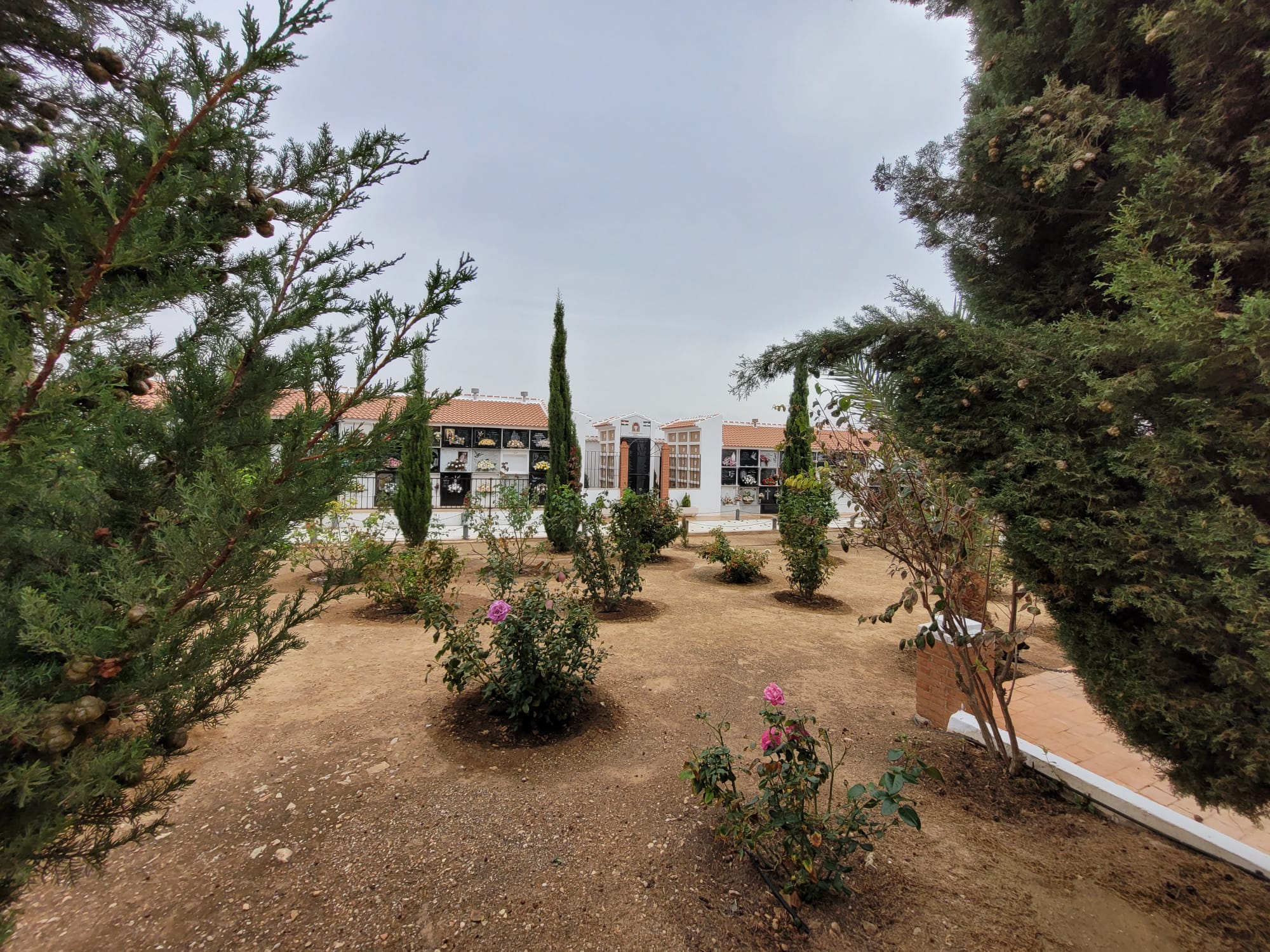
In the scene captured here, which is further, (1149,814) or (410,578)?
(410,578)

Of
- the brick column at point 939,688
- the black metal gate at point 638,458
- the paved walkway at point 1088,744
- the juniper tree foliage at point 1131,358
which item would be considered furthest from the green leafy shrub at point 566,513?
the black metal gate at point 638,458

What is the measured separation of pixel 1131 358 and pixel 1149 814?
6.56ft

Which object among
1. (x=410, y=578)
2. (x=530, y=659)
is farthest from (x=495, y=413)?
(x=530, y=659)

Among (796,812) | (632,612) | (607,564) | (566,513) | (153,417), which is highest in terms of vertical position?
(153,417)

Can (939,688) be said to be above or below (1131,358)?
below

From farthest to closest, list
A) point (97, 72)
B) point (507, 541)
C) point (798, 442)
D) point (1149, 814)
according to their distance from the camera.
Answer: point (798, 442)
point (507, 541)
point (1149, 814)
point (97, 72)

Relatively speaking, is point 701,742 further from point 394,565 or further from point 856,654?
point 394,565

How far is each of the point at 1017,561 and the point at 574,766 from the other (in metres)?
2.20

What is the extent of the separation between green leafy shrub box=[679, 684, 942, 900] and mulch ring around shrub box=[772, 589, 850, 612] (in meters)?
4.47

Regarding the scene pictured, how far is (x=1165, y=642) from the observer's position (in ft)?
4.69

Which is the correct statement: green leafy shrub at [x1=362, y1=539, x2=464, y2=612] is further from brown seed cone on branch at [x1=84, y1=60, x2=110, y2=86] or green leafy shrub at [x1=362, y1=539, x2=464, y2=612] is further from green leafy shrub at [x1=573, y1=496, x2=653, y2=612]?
brown seed cone on branch at [x1=84, y1=60, x2=110, y2=86]

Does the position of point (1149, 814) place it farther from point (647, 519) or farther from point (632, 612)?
point (647, 519)

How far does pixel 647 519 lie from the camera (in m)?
8.33

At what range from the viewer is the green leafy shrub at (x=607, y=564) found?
19.5 ft
